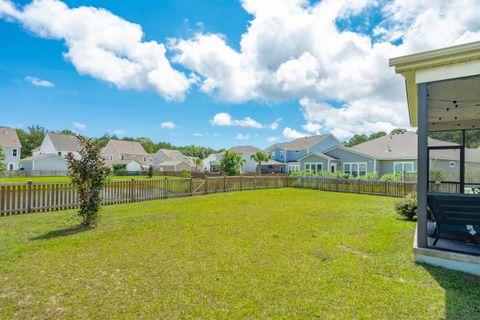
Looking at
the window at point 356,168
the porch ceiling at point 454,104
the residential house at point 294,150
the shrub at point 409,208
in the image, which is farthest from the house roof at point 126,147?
the porch ceiling at point 454,104

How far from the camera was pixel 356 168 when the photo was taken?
24.6m

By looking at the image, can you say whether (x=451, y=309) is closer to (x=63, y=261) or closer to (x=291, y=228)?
(x=291, y=228)

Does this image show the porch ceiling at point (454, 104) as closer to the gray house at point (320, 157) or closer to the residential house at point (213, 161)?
the gray house at point (320, 157)

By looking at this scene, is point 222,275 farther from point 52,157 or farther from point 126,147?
point 126,147

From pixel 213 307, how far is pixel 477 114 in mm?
9047

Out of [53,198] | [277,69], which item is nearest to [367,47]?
[277,69]

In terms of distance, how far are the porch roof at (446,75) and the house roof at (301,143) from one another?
30105 millimetres

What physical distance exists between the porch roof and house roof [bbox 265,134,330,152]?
30.1 m

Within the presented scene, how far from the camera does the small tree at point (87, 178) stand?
→ 628 centimetres

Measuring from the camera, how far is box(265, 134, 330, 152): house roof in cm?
3619

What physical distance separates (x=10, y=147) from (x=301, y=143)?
150ft

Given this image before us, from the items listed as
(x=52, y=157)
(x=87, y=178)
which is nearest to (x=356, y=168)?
(x=87, y=178)

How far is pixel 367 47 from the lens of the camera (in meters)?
12.3

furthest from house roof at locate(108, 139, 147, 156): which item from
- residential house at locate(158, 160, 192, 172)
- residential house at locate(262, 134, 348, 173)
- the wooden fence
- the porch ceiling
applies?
the porch ceiling
